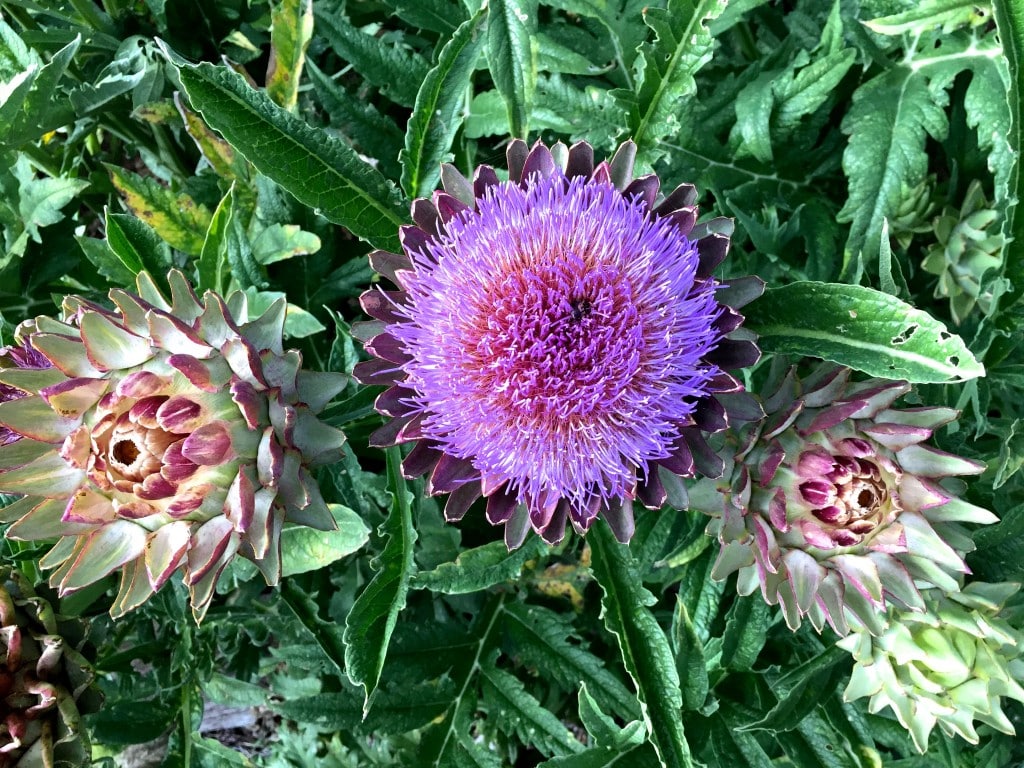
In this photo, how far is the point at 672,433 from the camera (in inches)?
39.5

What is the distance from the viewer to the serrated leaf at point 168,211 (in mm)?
1385

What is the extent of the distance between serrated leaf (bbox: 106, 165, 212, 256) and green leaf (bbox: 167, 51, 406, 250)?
370 millimetres

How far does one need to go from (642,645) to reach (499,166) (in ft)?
2.90

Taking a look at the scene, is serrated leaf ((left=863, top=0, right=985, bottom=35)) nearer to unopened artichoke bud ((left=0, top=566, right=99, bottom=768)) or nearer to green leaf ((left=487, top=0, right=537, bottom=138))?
green leaf ((left=487, top=0, right=537, bottom=138))

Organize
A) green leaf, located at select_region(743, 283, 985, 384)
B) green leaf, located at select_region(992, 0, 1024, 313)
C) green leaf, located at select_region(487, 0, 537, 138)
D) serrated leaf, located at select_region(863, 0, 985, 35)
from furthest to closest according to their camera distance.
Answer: serrated leaf, located at select_region(863, 0, 985, 35) → green leaf, located at select_region(487, 0, 537, 138) → green leaf, located at select_region(992, 0, 1024, 313) → green leaf, located at select_region(743, 283, 985, 384)

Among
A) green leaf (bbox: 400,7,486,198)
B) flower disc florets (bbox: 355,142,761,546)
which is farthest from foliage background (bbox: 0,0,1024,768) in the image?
flower disc florets (bbox: 355,142,761,546)

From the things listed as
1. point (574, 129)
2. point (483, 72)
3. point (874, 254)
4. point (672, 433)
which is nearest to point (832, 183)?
point (874, 254)

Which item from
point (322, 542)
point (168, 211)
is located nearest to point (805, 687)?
point (322, 542)

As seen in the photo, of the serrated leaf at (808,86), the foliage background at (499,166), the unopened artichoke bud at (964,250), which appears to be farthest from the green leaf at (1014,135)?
the serrated leaf at (808,86)

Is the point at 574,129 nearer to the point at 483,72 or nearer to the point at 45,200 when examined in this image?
the point at 483,72

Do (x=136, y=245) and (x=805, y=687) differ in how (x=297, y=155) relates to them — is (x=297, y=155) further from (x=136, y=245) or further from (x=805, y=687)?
(x=805, y=687)

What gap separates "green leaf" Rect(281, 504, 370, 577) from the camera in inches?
43.7

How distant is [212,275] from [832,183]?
119 centimetres

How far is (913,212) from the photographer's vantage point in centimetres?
143
